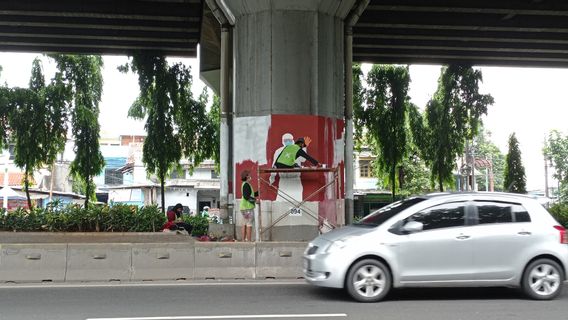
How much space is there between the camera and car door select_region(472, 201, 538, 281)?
27.0 feet

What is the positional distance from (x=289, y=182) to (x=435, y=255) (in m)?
5.96

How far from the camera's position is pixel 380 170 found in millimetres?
28312

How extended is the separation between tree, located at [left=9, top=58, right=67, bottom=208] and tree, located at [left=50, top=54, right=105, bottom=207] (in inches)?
20.4

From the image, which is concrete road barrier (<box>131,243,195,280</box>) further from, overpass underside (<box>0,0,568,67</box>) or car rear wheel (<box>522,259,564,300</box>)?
overpass underside (<box>0,0,568,67</box>)

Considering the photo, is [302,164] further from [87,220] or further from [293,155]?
[87,220]

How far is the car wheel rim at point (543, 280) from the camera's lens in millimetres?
8359

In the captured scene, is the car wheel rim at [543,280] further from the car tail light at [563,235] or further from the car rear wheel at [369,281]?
the car rear wheel at [369,281]

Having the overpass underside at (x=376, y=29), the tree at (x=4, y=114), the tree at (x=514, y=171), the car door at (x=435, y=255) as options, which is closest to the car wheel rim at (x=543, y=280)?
the car door at (x=435, y=255)

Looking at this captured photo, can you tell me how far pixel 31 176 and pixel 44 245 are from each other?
15932 millimetres

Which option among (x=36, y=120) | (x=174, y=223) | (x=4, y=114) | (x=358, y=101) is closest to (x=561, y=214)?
(x=358, y=101)

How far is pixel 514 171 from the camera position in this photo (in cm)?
3103

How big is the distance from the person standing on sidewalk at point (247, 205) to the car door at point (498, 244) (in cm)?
596

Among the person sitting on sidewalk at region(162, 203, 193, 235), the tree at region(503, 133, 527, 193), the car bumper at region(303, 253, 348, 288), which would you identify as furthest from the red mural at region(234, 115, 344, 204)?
the tree at region(503, 133, 527, 193)

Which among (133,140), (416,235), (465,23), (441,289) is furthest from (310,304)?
(133,140)
